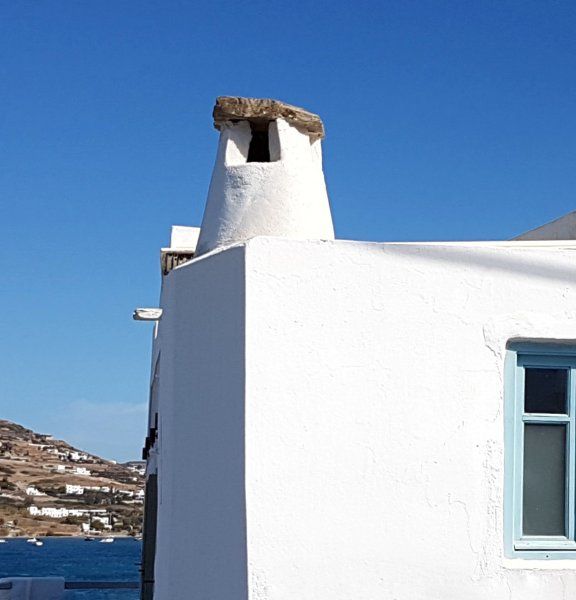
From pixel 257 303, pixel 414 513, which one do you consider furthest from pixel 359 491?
pixel 257 303

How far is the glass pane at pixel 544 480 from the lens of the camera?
20.3ft

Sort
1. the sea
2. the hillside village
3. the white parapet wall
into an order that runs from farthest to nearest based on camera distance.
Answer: the hillside village < the sea < the white parapet wall

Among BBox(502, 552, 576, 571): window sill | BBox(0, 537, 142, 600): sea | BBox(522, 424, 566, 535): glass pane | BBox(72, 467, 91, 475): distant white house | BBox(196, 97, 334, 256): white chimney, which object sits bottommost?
BBox(0, 537, 142, 600): sea

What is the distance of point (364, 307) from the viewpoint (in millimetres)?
6086

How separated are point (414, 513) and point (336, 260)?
1465mm

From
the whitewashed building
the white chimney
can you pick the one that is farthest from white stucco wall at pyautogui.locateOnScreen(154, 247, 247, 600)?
the white chimney

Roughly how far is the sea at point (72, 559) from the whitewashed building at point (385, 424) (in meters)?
65.4

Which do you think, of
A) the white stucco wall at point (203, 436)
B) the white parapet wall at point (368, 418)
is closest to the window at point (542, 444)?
the white parapet wall at point (368, 418)

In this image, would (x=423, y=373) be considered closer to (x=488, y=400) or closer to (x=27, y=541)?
(x=488, y=400)

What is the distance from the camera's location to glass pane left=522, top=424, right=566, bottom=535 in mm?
6199

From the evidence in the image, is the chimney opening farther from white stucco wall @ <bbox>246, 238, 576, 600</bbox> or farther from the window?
the window

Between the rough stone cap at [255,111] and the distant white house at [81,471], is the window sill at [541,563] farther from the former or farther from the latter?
the distant white house at [81,471]

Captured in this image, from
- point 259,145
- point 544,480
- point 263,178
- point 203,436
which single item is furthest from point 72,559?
point 544,480

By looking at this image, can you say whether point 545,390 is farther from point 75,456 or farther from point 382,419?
point 75,456
